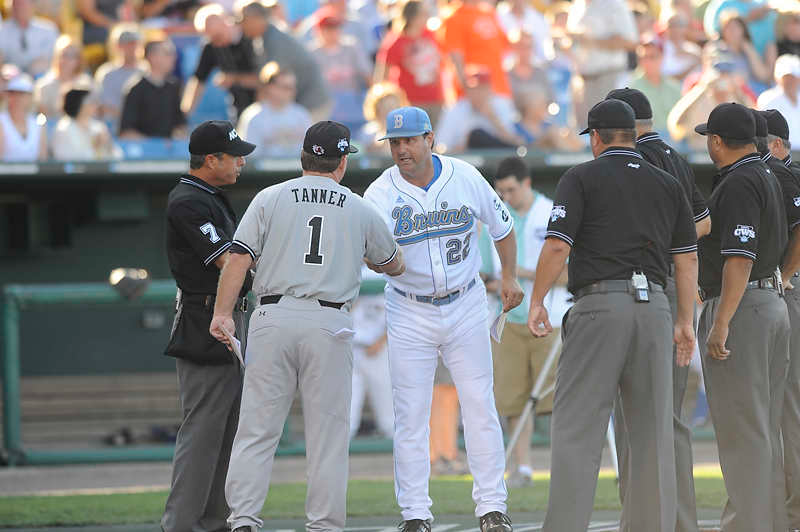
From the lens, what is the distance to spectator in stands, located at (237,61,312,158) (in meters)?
11.9

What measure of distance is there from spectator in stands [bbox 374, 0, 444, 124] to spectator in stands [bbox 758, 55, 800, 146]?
3.18 meters

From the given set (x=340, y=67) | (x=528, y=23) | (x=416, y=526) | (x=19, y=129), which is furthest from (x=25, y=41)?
→ (x=416, y=526)

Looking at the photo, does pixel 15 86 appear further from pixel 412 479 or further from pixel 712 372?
pixel 712 372

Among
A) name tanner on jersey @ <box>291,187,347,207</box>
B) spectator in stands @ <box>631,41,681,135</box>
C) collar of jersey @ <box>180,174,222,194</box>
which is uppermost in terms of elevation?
spectator in stands @ <box>631,41,681,135</box>

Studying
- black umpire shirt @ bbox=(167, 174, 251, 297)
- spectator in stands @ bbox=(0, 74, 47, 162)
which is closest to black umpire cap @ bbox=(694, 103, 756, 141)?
black umpire shirt @ bbox=(167, 174, 251, 297)

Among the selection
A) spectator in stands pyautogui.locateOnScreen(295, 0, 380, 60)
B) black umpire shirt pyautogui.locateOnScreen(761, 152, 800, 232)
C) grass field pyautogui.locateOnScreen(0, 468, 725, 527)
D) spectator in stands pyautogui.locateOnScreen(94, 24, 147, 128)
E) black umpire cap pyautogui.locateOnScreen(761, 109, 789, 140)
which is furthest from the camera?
spectator in stands pyautogui.locateOnScreen(295, 0, 380, 60)

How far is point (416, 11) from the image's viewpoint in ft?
42.3

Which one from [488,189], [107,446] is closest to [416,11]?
[107,446]

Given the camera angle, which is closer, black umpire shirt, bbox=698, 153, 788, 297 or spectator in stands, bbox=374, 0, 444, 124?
black umpire shirt, bbox=698, 153, 788, 297

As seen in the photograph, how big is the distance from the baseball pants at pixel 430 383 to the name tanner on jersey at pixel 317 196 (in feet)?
2.76

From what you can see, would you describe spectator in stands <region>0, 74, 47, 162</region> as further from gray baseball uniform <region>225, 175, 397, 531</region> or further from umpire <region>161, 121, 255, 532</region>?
gray baseball uniform <region>225, 175, 397, 531</region>

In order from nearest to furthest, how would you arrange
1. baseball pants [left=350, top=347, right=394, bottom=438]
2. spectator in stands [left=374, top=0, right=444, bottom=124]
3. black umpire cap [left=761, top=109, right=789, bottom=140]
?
black umpire cap [left=761, top=109, right=789, bottom=140] < baseball pants [left=350, top=347, right=394, bottom=438] < spectator in stands [left=374, top=0, right=444, bottom=124]

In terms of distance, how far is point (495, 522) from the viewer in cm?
657

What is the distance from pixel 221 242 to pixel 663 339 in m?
2.20
